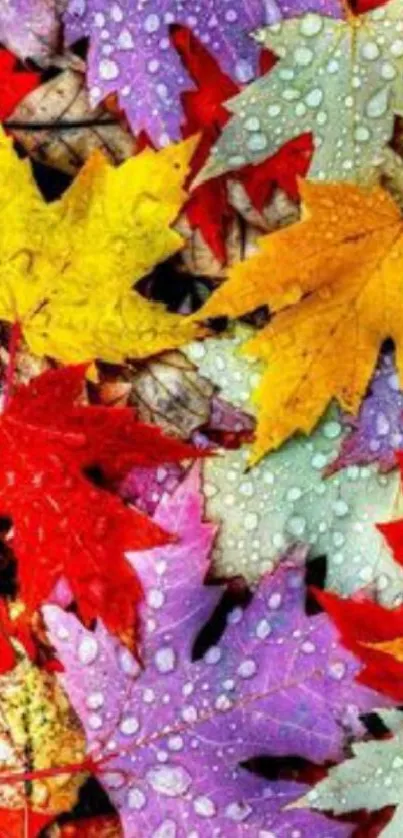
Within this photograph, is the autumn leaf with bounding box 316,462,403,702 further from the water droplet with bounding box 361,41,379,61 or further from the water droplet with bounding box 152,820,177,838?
the water droplet with bounding box 361,41,379,61

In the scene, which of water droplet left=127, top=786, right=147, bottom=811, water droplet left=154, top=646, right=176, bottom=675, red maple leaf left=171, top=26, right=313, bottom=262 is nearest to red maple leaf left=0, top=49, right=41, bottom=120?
red maple leaf left=171, top=26, right=313, bottom=262

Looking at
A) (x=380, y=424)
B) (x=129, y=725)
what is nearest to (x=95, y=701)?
(x=129, y=725)

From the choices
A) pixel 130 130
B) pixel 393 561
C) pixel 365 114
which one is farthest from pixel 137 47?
pixel 393 561

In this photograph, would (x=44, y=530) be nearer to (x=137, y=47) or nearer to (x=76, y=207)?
(x=76, y=207)

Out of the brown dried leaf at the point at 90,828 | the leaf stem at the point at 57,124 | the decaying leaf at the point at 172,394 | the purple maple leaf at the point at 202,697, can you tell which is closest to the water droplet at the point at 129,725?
the purple maple leaf at the point at 202,697

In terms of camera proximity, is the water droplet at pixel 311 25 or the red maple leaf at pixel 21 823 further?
the red maple leaf at pixel 21 823

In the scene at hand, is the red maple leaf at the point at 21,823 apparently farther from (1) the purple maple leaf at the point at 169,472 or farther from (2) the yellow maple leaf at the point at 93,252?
(2) the yellow maple leaf at the point at 93,252
